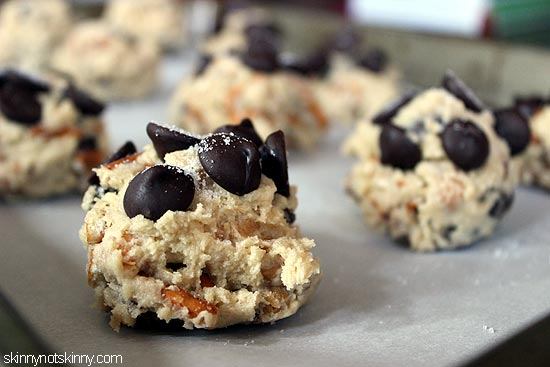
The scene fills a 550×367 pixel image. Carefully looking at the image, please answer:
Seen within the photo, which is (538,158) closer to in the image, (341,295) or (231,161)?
(341,295)

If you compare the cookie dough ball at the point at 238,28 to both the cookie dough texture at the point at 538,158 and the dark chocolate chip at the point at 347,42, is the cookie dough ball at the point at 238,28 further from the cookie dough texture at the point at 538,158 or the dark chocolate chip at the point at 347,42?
the cookie dough texture at the point at 538,158

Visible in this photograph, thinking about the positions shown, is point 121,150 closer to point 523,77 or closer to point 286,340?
point 286,340

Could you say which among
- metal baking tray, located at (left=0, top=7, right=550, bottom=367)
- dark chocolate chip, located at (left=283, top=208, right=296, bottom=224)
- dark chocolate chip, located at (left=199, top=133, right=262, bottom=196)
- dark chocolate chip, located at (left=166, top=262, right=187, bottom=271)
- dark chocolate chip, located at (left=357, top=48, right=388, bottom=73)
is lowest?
metal baking tray, located at (left=0, top=7, right=550, bottom=367)

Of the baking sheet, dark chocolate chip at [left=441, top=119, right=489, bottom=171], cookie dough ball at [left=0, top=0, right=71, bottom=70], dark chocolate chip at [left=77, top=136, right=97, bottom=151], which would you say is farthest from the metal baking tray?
cookie dough ball at [left=0, top=0, right=71, bottom=70]

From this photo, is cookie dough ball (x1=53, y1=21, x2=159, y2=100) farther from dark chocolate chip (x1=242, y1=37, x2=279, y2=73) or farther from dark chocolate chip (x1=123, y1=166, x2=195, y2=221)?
dark chocolate chip (x1=123, y1=166, x2=195, y2=221)

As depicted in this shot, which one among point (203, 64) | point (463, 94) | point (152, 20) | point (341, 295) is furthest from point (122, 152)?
point (152, 20)

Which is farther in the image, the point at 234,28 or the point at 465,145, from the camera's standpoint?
the point at 234,28

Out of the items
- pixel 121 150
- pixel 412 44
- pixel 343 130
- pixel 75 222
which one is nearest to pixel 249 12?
pixel 412 44
